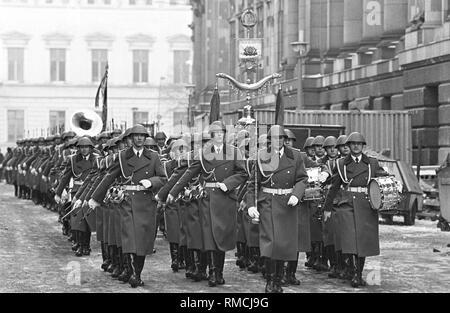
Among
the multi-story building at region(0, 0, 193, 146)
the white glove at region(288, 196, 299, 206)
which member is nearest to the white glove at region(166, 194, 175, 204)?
the white glove at region(288, 196, 299, 206)

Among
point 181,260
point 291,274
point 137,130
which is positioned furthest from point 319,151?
point 137,130

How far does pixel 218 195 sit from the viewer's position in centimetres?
1789

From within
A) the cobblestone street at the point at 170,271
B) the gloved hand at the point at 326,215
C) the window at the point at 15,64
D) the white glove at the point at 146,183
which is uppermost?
the window at the point at 15,64

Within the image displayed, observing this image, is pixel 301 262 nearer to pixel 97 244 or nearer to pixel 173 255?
pixel 173 255

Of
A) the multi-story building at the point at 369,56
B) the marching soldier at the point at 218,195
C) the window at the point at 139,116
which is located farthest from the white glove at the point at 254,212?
the window at the point at 139,116

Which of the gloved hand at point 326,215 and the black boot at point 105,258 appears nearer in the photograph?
the gloved hand at point 326,215

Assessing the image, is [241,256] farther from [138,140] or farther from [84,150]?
[84,150]

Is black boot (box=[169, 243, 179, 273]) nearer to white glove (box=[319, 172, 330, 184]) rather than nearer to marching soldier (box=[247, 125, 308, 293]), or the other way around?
white glove (box=[319, 172, 330, 184])

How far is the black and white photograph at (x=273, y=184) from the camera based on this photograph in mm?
17359

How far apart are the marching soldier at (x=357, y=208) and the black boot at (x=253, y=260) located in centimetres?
194

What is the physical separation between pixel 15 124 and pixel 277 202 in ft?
303

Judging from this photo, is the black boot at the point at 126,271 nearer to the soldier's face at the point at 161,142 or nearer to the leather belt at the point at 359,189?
the leather belt at the point at 359,189

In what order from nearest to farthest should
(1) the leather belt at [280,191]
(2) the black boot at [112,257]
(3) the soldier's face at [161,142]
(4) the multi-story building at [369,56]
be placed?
(1) the leather belt at [280,191]
(2) the black boot at [112,257]
(3) the soldier's face at [161,142]
(4) the multi-story building at [369,56]

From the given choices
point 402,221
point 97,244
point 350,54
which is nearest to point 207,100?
point 350,54
